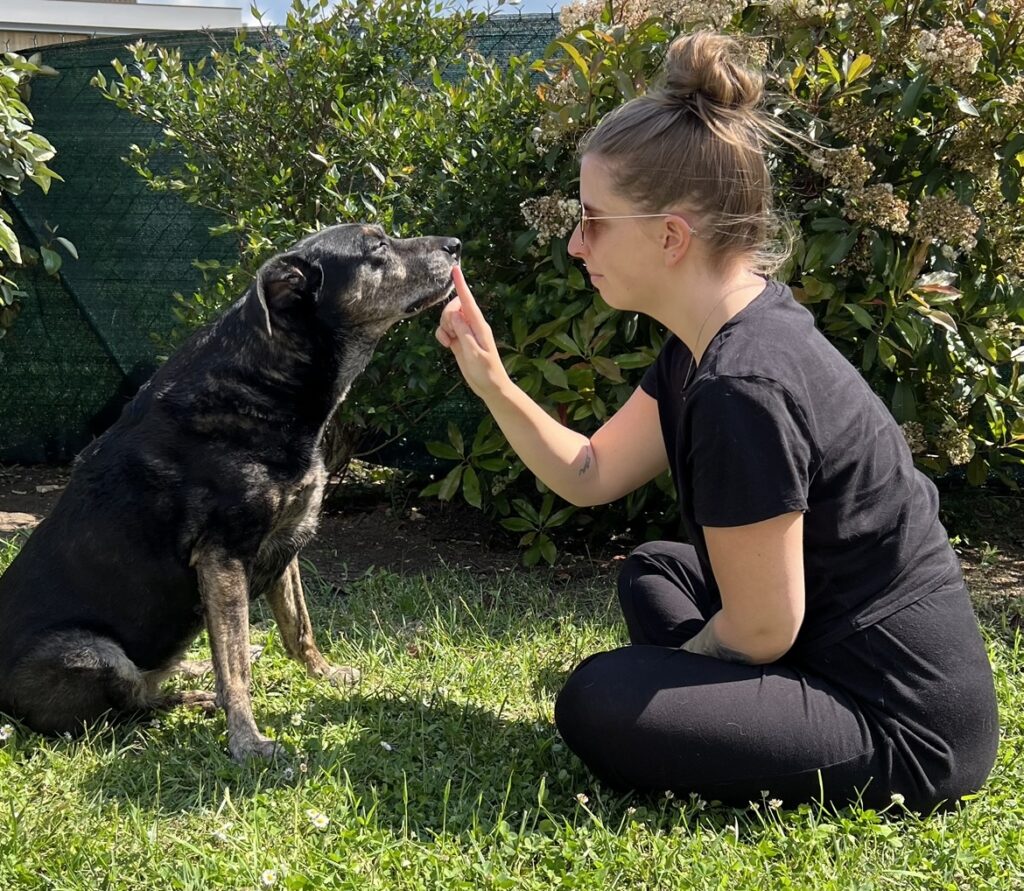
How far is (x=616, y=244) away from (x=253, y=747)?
67.1 inches

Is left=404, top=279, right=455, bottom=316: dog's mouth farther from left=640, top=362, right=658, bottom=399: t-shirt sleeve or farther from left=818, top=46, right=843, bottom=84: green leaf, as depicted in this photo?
left=818, top=46, right=843, bottom=84: green leaf

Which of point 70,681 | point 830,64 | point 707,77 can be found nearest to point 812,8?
point 830,64

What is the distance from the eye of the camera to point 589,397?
431 centimetres

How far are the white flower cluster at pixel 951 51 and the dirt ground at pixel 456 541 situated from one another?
81.1 inches

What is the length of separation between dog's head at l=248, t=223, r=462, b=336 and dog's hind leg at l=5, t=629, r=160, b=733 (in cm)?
107

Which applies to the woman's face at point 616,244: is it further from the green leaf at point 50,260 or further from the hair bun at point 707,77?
the green leaf at point 50,260

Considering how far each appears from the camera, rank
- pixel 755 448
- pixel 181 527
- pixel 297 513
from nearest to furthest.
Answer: pixel 755 448, pixel 181 527, pixel 297 513

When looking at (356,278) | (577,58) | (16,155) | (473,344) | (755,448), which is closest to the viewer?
(755,448)

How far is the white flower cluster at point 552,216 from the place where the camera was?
4.01 metres

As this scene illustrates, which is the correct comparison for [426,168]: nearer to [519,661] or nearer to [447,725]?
[519,661]

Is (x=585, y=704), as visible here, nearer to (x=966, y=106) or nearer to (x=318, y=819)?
Result: (x=318, y=819)

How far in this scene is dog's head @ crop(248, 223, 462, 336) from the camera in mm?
3285

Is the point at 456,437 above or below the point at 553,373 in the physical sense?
below

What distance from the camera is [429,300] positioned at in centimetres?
346
